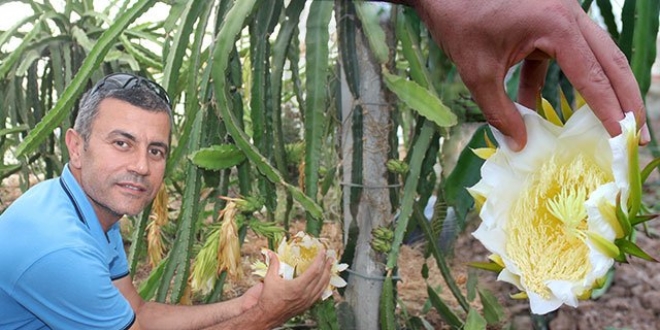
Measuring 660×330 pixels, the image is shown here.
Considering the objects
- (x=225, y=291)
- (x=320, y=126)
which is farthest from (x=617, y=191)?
(x=225, y=291)

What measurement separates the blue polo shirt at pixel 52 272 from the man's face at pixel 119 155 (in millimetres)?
48

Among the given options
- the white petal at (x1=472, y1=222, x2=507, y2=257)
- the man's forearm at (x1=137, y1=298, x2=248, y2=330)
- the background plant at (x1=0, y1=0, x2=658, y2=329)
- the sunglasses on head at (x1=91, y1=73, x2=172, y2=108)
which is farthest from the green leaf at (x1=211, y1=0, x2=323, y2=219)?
the white petal at (x1=472, y1=222, x2=507, y2=257)

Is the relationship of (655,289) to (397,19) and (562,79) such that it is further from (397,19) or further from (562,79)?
(397,19)

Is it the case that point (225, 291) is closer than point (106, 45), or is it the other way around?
point (106, 45)

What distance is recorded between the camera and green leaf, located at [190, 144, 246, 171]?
1055 millimetres

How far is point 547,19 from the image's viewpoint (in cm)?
64

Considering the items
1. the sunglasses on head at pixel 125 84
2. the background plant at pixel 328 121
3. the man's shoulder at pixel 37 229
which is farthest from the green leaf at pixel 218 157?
the man's shoulder at pixel 37 229

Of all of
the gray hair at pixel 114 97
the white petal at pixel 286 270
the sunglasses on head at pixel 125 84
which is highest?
the sunglasses on head at pixel 125 84

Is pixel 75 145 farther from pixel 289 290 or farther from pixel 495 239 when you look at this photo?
pixel 495 239

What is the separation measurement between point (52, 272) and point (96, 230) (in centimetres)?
14

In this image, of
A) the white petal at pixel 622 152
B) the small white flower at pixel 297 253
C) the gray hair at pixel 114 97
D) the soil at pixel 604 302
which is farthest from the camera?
the soil at pixel 604 302

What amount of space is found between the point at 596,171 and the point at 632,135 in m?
0.08

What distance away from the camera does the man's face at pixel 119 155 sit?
936mm

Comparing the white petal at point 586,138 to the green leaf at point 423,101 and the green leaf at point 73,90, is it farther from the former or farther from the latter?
the green leaf at point 73,90
